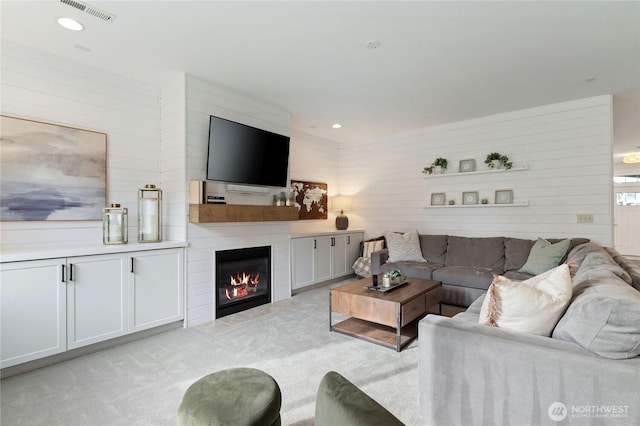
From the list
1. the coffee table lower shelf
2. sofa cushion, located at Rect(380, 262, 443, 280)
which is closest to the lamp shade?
sofa cushion, located at Rect(380, 262, 443, 280)

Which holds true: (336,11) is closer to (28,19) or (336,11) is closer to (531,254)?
(28,19)

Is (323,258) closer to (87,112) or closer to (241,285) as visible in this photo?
(241,285)

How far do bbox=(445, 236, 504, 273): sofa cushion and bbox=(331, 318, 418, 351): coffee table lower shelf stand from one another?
1643 millimetres

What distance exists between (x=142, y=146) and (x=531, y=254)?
4.85 meters

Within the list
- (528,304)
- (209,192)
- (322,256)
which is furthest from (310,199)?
(528,304)

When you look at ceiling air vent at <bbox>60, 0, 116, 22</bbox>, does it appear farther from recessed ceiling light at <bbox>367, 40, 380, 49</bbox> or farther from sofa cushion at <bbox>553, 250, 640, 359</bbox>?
sofa cushion at <bbox>553, 250, 640, 359</bbox>

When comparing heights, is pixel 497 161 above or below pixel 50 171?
above

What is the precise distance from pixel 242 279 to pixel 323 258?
157cm

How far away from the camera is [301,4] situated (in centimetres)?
225

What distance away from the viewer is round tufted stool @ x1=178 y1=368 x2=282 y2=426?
4.23 ft

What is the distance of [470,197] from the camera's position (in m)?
4.93

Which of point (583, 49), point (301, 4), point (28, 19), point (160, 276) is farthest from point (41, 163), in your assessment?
point (583, 49)

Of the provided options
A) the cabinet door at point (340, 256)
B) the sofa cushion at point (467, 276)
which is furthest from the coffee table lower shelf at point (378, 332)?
the cabinet door at point (340, 256)

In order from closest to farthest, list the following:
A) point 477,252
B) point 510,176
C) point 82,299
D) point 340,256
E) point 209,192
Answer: point 82,299
point 209,192
point 477,252
point 510,176
point 340,256
